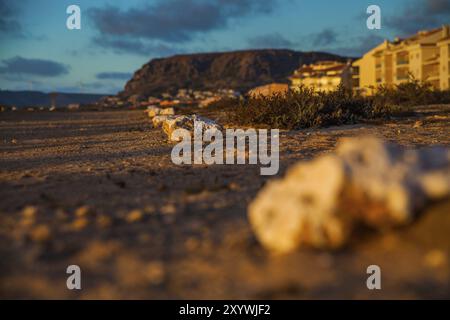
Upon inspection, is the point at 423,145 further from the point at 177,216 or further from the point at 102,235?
the point at 102,235

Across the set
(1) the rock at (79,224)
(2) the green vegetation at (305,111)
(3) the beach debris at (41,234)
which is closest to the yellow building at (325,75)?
(2) the green vegetation at (305,111)

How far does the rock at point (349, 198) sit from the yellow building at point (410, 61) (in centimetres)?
4069

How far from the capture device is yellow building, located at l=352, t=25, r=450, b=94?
1770 inches

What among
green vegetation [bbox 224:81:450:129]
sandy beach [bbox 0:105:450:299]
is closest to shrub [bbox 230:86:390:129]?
green vegetation [bbox 224:81:450:129]

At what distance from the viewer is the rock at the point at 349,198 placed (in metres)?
2.71

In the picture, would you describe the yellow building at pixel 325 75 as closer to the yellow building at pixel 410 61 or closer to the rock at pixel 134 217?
the yellow building at pixel 410 61

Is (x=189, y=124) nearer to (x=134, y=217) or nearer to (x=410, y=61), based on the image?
(x=134, y=217)

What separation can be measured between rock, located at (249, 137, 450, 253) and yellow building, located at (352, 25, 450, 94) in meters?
40.7

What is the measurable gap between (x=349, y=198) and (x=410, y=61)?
5241cm

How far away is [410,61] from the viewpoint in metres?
50.9

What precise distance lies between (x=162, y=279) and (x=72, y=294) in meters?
0.44

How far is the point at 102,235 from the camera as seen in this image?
3.29 metres

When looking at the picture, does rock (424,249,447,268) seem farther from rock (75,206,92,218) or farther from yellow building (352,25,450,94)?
yellow building (352,25,450,94)

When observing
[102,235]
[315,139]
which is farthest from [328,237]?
[315,139]
